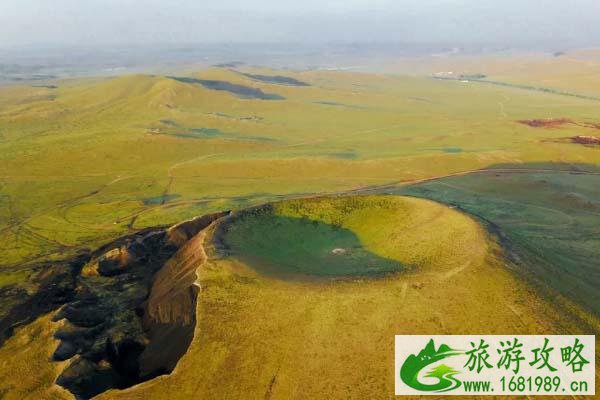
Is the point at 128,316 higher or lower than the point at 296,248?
lower

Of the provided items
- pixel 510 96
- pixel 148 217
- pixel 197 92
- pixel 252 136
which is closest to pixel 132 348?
pixel 148 217

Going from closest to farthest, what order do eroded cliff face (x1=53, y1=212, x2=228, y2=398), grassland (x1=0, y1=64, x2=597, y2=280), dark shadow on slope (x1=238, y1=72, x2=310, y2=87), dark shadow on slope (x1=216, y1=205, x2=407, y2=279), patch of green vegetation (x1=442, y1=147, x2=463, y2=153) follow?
eroded cliff face (x1=53, y1=212, x2=228, y2=398) < dark shadow on slope (x1=216, y1=205, x2=407, y2=279) < grassland (x1=0, y1=64, x2=597, y2=280) < patch of green vegetation (x1=442, y1=147, x2=463, y2=153) < dark shadow on slope (x1=238, y1=72, x2=310, y2=87)

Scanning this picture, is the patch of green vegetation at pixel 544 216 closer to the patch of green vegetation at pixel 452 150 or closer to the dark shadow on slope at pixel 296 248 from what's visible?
the dark shadow on slope at pixel 296 248

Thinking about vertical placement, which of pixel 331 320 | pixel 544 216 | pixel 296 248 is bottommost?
pixel 544 216

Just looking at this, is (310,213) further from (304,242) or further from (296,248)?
(296,248)

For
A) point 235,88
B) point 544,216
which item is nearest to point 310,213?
point 544,216

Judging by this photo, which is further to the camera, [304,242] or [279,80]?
[279,80]

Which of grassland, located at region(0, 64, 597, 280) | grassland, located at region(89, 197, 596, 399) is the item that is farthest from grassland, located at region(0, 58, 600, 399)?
grassland, located at region(0, 64, 597, 280)

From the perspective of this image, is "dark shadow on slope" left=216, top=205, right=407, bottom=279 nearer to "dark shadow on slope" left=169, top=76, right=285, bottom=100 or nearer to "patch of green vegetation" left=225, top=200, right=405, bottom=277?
"patch of green vegetation" left=225, top=200, right=405, bottom=277
